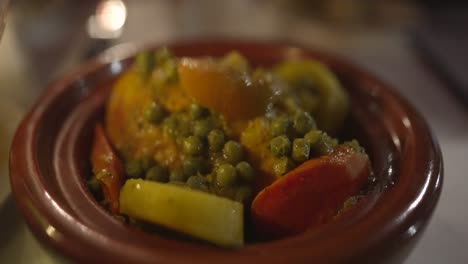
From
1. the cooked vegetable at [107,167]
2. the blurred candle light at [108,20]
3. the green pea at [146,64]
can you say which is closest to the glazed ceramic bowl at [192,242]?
the cooked vegetable at [107,167]

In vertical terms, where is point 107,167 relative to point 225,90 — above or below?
below

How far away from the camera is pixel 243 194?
0.81 metres

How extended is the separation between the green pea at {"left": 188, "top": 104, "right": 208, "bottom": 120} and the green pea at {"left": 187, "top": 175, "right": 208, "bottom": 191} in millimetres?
107

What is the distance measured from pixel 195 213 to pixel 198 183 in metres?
0.11

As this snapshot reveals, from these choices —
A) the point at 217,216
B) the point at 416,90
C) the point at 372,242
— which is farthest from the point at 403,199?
the point at 416,90

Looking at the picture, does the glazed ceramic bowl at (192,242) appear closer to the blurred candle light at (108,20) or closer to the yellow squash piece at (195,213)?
the yellow squash piece at (195,213)

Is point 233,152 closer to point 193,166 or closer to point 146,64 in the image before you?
point 193,166

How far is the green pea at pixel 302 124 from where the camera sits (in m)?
0.87

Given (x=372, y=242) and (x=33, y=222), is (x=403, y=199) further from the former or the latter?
(x=33, y=222)

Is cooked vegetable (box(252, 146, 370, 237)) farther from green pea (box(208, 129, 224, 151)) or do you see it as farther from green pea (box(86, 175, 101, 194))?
green pea (box(86, 175, 101, 194))

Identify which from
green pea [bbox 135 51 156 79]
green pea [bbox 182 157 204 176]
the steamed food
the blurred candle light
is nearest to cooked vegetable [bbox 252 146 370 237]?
the steamed food

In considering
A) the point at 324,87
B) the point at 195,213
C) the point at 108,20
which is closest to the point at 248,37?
the point at 108,20

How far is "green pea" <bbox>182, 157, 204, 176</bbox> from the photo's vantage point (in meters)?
0.85

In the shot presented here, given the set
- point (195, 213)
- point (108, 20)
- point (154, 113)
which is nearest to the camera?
point (195, 213)
